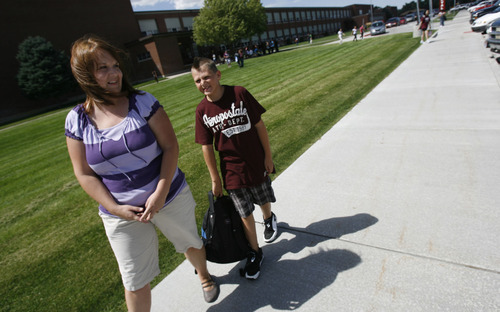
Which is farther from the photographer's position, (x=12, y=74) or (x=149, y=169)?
(x=12, y=74)

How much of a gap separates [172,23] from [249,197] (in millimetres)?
52896

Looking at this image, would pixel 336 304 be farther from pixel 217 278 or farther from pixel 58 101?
pixel 58 101

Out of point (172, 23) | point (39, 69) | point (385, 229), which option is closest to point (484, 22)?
point (385, 229)

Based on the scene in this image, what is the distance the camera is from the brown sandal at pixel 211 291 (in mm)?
2261

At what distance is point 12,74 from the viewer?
3106 cm

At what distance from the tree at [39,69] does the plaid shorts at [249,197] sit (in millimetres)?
35645

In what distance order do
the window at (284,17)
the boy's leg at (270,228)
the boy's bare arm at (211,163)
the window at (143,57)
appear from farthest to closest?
the window at (284,17) → the window at (143,57) → the boy's leg at (270,228) → the boy's bare arm at (211,163)

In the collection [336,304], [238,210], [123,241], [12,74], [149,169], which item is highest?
[12,74]

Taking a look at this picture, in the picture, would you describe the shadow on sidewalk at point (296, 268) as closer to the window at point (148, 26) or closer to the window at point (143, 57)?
the window at point (143, 57)

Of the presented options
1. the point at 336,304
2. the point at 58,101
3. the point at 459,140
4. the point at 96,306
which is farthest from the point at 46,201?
the point at 58,101

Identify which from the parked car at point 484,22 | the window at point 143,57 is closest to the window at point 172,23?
the window at point 143,57

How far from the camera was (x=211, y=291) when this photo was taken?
2285 mm

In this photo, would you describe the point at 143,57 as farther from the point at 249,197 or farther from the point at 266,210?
the point at 249,197

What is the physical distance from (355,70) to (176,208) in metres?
10.5
